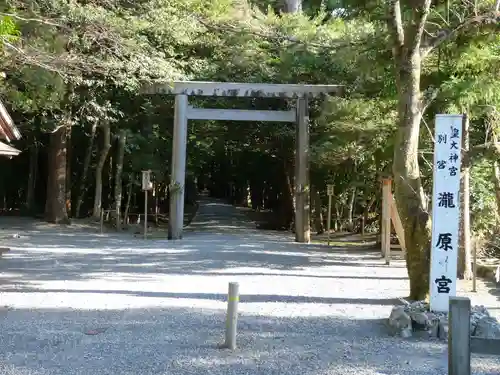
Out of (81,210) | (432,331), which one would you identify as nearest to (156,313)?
(432,331)

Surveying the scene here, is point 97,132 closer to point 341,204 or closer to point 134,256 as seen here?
point 341,204

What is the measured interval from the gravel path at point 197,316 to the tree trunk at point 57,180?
7589 millimetres

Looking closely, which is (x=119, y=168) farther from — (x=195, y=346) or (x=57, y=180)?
(x=195, y=346)

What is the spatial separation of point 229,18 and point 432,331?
1351cm

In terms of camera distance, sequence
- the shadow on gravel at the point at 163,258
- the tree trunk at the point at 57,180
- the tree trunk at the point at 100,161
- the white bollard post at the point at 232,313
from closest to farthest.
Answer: the white bollard post at the point at 232,313 → the shadow on gravel at the point at 163,258 → the tree trunk at the point at 57,180 → the tree trunk at the point at 100,161

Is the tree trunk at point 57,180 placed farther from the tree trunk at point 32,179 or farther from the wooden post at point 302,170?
the wooden post at point 302,170

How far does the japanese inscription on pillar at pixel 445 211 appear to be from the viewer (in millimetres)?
6559

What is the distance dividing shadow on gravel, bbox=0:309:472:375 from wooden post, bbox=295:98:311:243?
1020cm

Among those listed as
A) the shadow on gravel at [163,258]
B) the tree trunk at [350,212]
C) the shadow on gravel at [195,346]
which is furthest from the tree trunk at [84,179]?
the shadow on gravel at [195,346]

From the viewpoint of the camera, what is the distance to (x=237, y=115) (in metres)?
16.9

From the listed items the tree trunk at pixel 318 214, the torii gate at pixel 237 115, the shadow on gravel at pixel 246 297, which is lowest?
the shadow on gravel at pixel 246 297

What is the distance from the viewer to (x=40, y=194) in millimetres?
27234

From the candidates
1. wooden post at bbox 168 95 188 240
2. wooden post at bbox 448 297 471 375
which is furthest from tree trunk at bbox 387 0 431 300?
wooden post at bbox 168 95 188 240

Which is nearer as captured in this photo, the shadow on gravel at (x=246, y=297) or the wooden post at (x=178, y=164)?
the shadow on gravel at (x=246, y=297)
